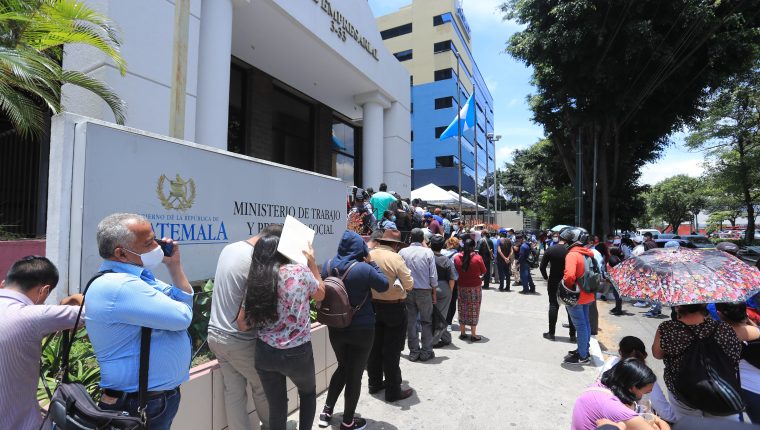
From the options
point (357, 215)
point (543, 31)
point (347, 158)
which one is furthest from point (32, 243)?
point (543, 31)

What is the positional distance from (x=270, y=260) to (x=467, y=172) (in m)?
42.7

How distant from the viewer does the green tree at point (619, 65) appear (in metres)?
15.1

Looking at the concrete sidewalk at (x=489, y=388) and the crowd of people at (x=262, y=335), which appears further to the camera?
the concrete sidewalk at (x=489, y=388)

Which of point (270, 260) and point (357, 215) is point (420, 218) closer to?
point (357, 215)

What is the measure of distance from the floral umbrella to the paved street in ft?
5.65

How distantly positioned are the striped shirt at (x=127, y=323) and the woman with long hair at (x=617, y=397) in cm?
220

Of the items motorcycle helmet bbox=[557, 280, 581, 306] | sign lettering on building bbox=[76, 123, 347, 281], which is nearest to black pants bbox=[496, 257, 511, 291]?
motorcycle helmet bbox=[557, 280, 581, 306]

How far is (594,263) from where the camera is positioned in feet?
17.2

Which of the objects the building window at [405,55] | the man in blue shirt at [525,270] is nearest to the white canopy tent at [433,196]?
the man in blue shirt at [525,270]

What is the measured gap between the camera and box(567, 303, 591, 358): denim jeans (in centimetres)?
513

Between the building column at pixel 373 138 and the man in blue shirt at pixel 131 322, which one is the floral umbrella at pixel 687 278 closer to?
the man in blue shirt at pixel 131 322

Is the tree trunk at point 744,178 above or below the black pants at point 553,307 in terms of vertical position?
above

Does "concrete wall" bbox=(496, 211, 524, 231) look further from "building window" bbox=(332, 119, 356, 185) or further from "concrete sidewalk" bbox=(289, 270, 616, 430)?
"concrete sidewalk" bbox=(289, 270, 616, 430)

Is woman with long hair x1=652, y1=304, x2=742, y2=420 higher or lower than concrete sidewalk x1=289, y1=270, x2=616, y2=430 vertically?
higher
